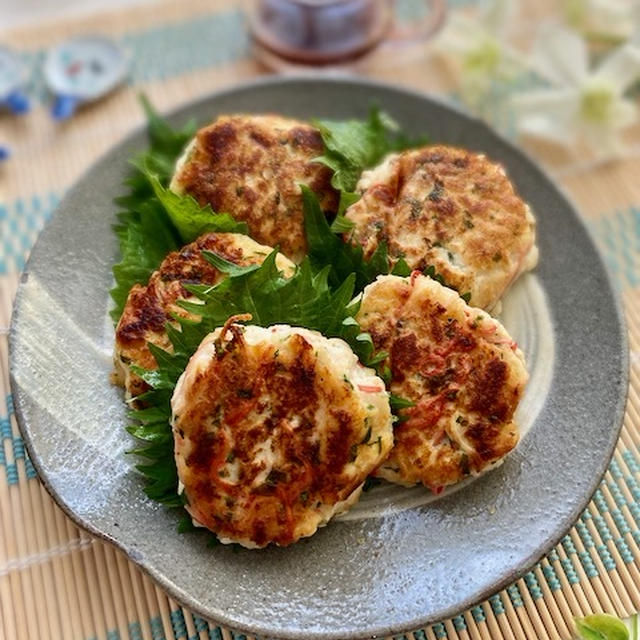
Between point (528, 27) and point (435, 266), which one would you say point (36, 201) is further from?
point (528, 27)

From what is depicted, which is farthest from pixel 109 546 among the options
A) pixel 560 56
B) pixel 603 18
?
pixel 603 18

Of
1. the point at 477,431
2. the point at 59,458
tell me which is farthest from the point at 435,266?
the point at 59,458

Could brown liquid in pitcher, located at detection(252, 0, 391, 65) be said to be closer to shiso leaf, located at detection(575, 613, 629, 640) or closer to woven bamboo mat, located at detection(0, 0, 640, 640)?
woven bamboo mat, located at detection(0, 0, 640, 640)

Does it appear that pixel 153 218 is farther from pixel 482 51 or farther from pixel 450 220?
pixel 482 51

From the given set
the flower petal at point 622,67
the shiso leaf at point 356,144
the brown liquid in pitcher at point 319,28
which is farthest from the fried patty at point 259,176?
the flower petal at point 622,67

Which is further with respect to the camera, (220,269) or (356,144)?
(356,144)

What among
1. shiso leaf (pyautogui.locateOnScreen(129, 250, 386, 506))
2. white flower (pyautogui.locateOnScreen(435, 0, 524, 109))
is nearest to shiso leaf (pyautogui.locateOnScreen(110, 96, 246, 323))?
shiso leaf (pyautogui.locateOnScreen(129, 250, 386, 506))
